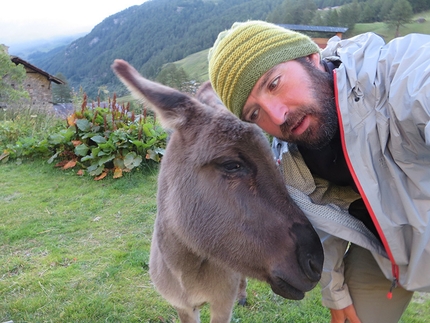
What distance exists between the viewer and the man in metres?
1.81

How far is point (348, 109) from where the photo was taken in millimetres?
1870

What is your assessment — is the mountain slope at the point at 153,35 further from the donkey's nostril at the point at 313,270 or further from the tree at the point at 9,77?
the donkey's nostril at the point at 313,270

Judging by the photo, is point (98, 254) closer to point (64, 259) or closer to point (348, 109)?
point (64, 259)

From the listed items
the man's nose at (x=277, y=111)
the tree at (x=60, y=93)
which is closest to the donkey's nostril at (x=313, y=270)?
the man's nose at (x=277, y=111)

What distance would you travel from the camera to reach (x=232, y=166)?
79.7 inches

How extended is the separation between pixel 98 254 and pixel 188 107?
373 centimetres

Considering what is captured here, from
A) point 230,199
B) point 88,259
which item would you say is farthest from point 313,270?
point 88,259

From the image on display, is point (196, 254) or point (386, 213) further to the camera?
point (196, 254)

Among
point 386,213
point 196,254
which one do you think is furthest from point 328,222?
point 196,254

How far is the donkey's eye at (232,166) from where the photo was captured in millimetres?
2023

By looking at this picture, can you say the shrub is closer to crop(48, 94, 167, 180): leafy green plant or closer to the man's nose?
crop(48, 94, 167, 180): leafy green plant

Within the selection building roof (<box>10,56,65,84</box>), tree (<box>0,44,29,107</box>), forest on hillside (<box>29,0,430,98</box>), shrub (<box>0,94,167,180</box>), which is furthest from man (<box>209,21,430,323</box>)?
building roof (<box>10,56,65,84</box>)

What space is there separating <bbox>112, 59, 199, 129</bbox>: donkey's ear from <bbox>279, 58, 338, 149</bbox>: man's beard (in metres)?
0.66

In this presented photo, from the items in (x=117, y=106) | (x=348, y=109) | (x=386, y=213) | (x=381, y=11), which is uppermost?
(x=348, y=109)
